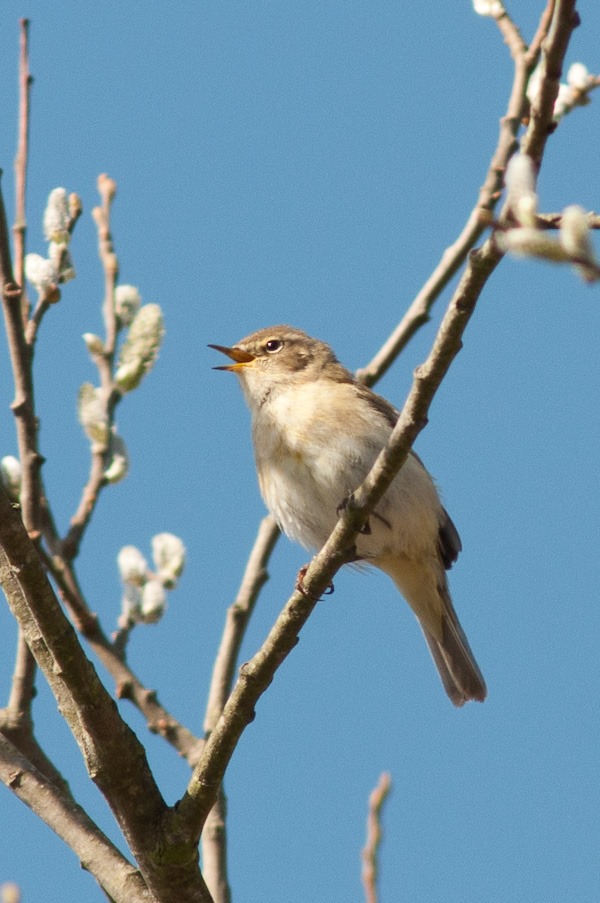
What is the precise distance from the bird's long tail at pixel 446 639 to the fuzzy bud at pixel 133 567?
6.26ft

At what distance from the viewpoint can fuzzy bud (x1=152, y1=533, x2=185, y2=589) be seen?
187 inches

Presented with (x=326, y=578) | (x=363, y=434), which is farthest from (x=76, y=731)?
(x=363, y=434)

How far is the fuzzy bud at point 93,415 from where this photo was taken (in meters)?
4.52

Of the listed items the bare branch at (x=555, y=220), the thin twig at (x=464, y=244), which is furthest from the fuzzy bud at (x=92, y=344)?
the bare branch at (x=555, y=220)

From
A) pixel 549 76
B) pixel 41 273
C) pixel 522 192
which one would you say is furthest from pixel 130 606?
pixel 522 192

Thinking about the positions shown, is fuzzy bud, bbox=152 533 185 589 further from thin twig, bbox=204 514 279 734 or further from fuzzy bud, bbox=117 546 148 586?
thin twig, bbox=204 514 279 734

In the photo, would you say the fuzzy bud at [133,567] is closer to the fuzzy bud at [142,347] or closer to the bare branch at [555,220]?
the fuzzy bud at [142,347]

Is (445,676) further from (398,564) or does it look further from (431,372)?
(431,372)

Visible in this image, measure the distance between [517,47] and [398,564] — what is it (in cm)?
275

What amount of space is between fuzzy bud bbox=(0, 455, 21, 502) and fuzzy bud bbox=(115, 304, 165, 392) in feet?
1.73

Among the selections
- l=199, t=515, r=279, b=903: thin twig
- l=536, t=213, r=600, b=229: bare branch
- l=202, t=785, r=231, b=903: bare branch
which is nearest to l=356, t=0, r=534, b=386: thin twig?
l=199, t=515, r=279, b=903: thin twig

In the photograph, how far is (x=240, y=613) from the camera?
499cm

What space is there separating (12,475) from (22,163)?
1.19 metres

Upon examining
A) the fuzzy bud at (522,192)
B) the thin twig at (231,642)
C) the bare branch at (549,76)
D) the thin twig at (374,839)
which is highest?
the thin twig at (231,642)
